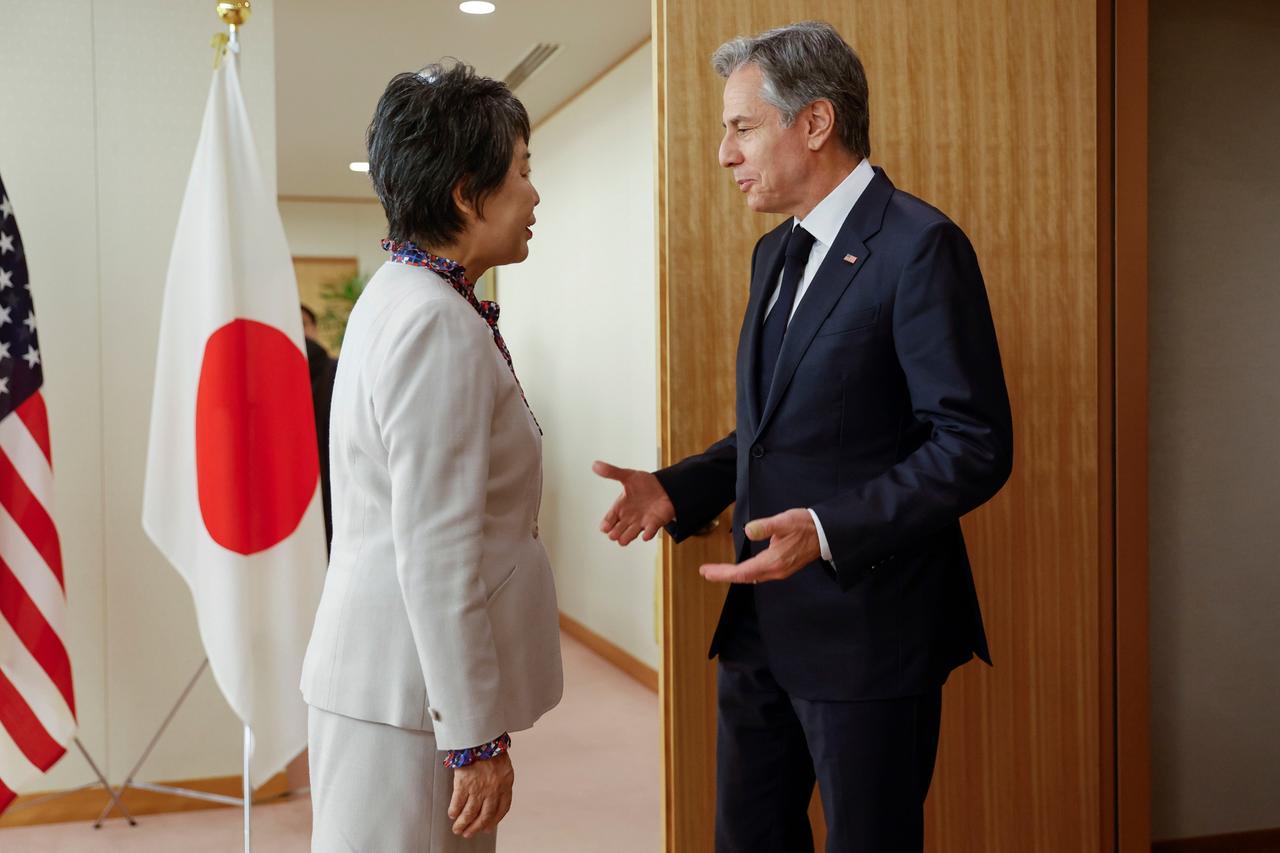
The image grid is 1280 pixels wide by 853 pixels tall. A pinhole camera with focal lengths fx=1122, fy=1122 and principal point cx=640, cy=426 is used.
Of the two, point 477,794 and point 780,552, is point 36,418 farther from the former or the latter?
point 780,552

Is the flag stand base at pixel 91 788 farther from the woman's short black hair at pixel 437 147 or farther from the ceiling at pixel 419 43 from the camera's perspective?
the ceiling at pixel 419 43

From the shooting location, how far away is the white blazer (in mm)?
1360

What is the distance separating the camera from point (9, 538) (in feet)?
10.4

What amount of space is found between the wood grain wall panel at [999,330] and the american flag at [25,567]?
1933 mm

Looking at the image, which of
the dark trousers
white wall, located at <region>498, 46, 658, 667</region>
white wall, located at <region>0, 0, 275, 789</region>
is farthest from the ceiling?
the dark trousers

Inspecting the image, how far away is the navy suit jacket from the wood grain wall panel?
0.54 meters

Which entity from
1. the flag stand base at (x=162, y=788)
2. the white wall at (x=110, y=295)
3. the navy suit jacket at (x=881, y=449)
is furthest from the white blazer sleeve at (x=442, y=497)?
the white wall at (x=110, y=295)

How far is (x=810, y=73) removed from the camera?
176 cm

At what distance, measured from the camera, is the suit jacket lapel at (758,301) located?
184cm

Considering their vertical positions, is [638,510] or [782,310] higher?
[782,310]

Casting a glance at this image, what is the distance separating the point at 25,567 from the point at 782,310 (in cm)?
248

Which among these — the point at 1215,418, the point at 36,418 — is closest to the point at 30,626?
the point at 36,418

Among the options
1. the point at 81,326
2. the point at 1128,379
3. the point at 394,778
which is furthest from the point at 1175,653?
the point at 81,326

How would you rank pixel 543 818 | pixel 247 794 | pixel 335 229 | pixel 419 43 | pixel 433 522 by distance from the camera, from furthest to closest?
pixel 335 229, pixel 419 43, pixel 543 818, pixel 247 794, pixel 433 522
